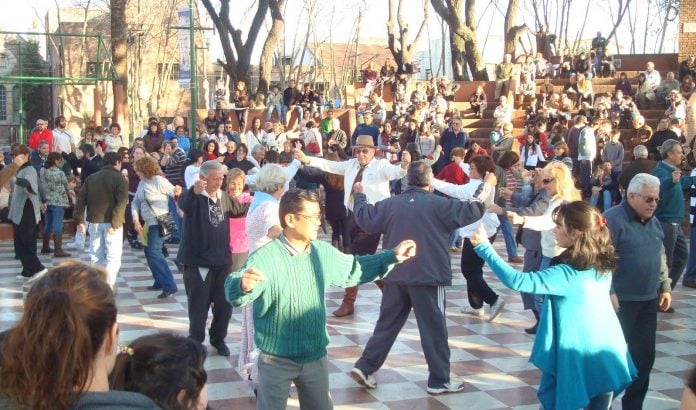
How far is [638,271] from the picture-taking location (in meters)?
5.47

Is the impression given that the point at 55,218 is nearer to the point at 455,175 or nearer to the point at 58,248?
the point at 58,248

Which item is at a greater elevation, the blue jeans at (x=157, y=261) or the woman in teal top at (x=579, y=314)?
the woman in teal top at (x=579, y=314)

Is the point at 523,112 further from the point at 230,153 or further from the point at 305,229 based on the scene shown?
the point at 305,229

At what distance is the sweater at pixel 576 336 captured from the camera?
185 inches

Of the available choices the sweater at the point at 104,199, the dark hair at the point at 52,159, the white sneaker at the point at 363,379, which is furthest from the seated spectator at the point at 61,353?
the dark hair at the point at 52,159

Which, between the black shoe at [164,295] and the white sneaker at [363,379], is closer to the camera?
the white sneaker at [363,379]

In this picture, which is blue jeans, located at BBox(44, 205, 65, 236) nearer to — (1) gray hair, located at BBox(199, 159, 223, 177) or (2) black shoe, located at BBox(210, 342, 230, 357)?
(2) black shoe, located at BBox(210, 342, 230, 357)

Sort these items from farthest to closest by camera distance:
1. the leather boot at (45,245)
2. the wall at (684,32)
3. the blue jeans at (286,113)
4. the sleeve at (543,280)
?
the wall at (684,32)
the blue jeans at (286,113)
the leather boot at (45,245)
the sleeve at (543,280)

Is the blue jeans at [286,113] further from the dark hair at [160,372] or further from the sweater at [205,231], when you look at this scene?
the dark hair at [160,372]

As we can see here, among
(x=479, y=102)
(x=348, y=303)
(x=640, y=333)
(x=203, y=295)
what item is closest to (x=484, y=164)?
(x=348, y=303)

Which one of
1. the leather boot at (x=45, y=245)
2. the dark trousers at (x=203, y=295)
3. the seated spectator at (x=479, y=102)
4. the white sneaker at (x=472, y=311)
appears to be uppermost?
the seated spectator at (x=479, y=102)

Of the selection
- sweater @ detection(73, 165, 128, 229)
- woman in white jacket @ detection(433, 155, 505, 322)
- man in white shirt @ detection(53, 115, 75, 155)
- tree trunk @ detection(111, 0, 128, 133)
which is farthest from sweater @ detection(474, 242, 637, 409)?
tree trunk @ detection(111, 0, 128, 133)

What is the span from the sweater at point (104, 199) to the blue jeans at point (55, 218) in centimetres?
405

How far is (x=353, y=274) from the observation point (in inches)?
188
